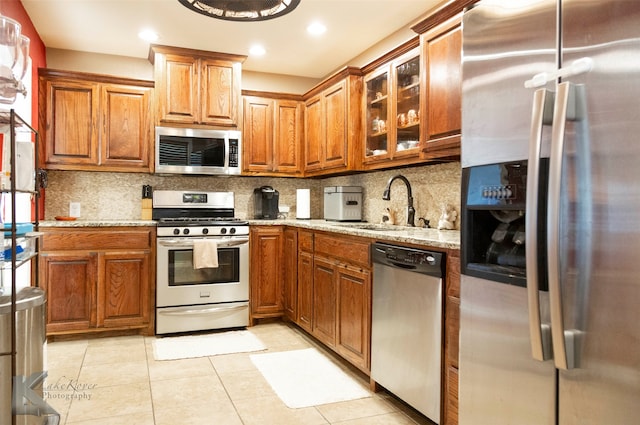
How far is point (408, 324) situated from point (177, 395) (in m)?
1.43

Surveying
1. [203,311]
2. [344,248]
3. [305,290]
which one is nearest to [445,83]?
[344,248]

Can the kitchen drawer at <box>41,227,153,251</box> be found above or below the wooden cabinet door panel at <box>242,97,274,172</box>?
below

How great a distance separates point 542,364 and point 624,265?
16.1 inches

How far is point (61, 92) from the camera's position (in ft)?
13.1

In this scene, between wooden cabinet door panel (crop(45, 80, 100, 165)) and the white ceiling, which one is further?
wooden cabinet door panel (crop(45, 80, 100, 165))

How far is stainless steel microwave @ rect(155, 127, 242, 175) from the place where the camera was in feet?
13.8

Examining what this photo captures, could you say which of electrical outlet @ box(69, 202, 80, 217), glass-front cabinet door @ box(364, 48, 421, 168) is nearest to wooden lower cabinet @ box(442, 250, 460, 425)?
glass-front cabinet door @ box(364, 48, 421, 168)

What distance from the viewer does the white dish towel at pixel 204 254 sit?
3.88 m

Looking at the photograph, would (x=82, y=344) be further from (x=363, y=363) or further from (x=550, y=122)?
(x=550, y=122)

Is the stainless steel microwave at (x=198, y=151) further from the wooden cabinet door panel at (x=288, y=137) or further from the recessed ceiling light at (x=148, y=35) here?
the recessed ceiling light at (x=148, y=35)

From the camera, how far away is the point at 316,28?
12.2 feet

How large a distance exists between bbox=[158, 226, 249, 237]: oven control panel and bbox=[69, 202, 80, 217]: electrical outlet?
1.04 meters

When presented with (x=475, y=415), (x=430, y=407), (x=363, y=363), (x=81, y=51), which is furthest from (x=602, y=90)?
(x=81, y=51)

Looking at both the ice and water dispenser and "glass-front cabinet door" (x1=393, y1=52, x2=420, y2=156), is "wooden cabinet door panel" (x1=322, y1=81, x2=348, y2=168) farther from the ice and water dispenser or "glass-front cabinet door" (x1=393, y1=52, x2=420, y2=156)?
the ice and water dispenser
